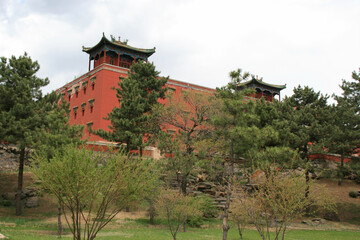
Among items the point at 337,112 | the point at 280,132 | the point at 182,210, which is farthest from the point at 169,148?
the point at 337,112

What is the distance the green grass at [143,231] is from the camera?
56.7 ft

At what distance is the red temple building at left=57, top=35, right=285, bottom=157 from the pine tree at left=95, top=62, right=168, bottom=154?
426 centimetres

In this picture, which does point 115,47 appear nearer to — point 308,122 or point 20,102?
point 20,102

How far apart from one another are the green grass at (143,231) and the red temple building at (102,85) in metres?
10.9

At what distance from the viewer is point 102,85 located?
34.1 meters

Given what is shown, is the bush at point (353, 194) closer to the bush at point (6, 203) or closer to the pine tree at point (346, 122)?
the pine tree at point (346, 122)

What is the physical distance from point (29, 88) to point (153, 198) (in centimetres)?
1144

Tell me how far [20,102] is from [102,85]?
40.8 feet

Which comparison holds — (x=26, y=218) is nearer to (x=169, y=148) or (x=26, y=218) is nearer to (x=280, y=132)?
(x=169, y=148)

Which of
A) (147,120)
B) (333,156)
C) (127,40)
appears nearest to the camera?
(147,120)

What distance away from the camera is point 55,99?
2417 centimetres

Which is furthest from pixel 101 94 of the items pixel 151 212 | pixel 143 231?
pixel 143 231

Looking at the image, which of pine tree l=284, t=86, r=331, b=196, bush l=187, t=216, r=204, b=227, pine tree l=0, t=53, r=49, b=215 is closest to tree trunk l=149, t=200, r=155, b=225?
bush l=187, t=216, r=204, b=227

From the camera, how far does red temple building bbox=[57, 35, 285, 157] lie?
3416 cm
